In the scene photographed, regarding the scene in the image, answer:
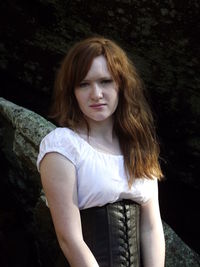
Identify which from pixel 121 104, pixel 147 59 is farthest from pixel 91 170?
pixel 147 59

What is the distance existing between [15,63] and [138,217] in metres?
2.13

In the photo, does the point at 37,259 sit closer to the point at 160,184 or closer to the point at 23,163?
the point at 23,163

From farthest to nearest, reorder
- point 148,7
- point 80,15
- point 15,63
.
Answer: point 15,63 < point 80,15 < point 148,7

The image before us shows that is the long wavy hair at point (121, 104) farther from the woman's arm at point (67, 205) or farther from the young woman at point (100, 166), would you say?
the woman's arm at point (67, 205)

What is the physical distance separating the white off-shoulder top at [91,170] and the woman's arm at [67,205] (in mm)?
35

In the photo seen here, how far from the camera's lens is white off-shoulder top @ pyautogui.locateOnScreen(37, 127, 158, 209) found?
2221mm

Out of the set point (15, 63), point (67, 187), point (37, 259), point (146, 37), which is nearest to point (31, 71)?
point (15, 63)

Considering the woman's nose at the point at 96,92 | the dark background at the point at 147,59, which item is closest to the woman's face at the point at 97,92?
the woman's nose at the point at 96,92

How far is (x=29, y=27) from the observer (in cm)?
393

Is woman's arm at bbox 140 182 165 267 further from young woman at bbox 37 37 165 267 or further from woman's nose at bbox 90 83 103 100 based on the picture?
woman's nose at bbox 90 83 103 100

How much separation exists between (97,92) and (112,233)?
1.94ft

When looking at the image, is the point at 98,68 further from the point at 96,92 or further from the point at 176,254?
the point at 176,254

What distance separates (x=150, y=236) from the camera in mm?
2475

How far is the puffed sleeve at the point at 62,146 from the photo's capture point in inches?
87.0
